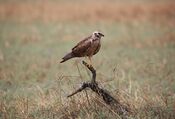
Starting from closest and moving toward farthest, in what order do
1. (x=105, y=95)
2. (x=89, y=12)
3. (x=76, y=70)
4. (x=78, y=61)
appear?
(x=105, y=95) < (x=78, y=61) < (x=76, y=70) < (x=89, y=12)

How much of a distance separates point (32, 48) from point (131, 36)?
3620mm

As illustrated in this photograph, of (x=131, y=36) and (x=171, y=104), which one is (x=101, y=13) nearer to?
(x=131, y=36)

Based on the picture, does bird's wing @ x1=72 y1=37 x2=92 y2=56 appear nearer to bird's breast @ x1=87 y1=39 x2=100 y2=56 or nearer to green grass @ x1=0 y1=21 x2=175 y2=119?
bird's breast @ x1=87 y1=39 x2=100 y2=56

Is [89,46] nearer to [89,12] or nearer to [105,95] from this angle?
[105,95]

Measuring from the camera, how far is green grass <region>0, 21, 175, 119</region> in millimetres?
7793

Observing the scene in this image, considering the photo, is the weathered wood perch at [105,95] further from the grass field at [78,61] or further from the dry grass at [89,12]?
the dry grass at [89,12]

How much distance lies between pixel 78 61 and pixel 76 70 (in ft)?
13.0

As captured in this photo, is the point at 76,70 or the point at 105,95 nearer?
the point at 105,95

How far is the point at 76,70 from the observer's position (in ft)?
39.9

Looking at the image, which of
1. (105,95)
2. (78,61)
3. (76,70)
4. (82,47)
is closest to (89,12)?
(76,70)

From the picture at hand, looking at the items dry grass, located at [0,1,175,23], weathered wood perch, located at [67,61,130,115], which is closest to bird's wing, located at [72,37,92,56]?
weathered wood perch, located at [67,61,130,115]

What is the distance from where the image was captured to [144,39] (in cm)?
1680

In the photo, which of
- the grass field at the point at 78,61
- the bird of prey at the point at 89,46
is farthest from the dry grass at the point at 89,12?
the bird of prey at the point at 89,46

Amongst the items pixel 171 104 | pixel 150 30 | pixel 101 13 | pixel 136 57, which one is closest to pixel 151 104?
pixel 171 104
